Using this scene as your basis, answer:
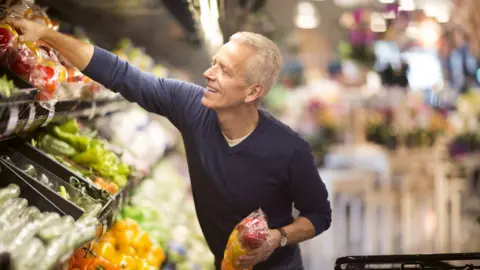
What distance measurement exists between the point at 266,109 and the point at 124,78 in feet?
8.95

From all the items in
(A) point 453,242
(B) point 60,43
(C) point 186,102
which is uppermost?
(B) point 60,43

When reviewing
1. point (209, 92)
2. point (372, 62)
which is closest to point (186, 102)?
point (209, 92)

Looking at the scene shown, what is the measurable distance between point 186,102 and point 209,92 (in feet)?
0.65

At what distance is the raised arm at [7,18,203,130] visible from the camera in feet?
8.24

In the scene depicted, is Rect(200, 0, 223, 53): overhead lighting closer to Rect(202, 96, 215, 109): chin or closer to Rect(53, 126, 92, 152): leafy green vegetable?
Rect(202, 96, 215, 109): chin

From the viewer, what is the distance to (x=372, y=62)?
1063 centimetres

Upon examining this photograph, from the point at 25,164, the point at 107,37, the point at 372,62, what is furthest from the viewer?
the point at 372,62

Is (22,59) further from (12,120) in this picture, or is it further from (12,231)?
(12,231)

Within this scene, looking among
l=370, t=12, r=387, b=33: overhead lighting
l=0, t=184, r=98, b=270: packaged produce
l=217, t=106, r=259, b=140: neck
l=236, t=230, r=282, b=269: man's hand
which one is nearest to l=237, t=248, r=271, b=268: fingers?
l=236, t=230, r=282, b=269: man's hand

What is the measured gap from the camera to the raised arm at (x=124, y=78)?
8.24 ft

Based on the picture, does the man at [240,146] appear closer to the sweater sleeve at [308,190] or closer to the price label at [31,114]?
the sweater sleeve at [308,190]

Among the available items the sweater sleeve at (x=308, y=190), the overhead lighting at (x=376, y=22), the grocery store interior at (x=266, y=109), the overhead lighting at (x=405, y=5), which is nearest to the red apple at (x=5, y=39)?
the grocery store interior at (x=266, y=109)

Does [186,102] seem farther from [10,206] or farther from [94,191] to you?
[10,206]

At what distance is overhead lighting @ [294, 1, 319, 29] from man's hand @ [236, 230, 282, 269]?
25.6 feet
